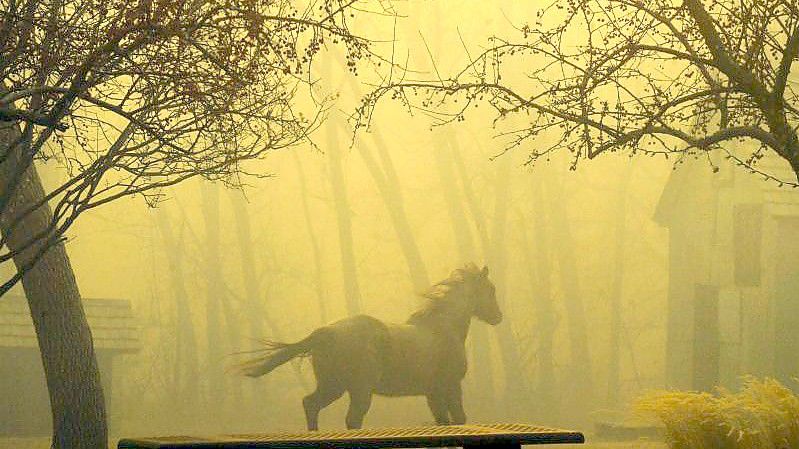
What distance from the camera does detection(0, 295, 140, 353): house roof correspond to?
14930 mm

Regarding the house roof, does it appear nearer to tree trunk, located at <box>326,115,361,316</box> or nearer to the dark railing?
tree trunk, located at <box>326,115,361,316</box>

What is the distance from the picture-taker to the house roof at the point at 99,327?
49.0ft

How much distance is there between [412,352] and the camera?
36.9 feet

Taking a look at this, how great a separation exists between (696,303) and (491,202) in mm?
8420

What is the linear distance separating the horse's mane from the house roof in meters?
4.97

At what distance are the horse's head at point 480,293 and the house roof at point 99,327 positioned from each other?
5299 mm

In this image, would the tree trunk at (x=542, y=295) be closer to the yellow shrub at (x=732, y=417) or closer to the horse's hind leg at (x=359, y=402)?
the horse's hind leg at (x=359, y=402)

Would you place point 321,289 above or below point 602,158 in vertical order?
below

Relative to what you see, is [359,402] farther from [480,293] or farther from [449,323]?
[480,293]

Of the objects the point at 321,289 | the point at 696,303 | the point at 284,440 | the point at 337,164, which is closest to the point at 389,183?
the point at 337,164

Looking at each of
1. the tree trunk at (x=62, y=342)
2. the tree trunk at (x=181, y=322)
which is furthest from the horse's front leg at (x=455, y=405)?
the tree trunk at (x=181, y=322)

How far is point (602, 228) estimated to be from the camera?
25562 millimetres

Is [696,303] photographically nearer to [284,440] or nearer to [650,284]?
[650,284]

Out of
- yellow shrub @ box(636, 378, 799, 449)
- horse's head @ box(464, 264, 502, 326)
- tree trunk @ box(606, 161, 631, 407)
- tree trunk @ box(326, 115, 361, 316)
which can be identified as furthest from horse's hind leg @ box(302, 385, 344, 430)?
tree trunk @ box(606, 161, 631, 407)
